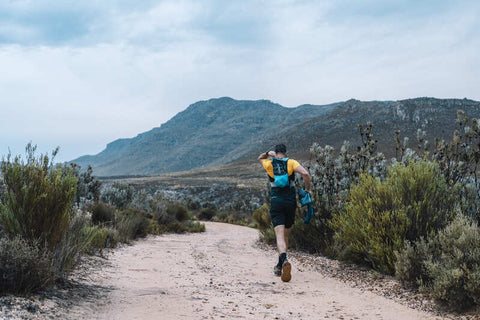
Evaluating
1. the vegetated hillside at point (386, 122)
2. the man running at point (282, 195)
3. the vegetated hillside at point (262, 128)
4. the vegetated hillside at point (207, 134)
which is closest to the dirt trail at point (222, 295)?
the man running at point (282, 195)

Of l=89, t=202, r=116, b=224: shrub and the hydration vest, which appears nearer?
the hydration vest

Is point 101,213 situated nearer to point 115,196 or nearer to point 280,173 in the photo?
point 115,196

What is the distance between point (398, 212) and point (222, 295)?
2.84 metres

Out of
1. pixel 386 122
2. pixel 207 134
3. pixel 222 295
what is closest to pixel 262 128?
pixel 207 134

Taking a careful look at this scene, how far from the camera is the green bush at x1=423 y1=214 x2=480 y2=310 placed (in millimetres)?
4402

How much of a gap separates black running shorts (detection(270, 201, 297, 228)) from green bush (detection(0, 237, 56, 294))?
338 cm

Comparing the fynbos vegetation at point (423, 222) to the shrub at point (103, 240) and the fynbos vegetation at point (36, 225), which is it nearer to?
the fynbos vegetation at point (36, 225)

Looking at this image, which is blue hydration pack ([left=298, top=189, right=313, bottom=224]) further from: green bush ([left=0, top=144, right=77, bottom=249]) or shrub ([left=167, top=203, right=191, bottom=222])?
shrub ([left=167, top=203, right=191, bottom=222])

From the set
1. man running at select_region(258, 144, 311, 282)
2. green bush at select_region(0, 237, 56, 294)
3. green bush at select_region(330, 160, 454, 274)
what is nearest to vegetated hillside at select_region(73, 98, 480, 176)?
green bush at select_region(330, 160, 454, 274)

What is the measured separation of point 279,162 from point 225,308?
2697 millimetres

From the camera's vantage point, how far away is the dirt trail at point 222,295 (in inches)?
172

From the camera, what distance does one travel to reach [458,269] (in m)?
4.47

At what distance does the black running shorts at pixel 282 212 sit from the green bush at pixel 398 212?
3.43 ft

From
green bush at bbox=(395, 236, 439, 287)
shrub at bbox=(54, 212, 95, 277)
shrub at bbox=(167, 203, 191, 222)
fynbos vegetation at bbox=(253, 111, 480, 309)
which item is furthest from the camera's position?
shrub at bbox=(167, 203, 191, 222)
